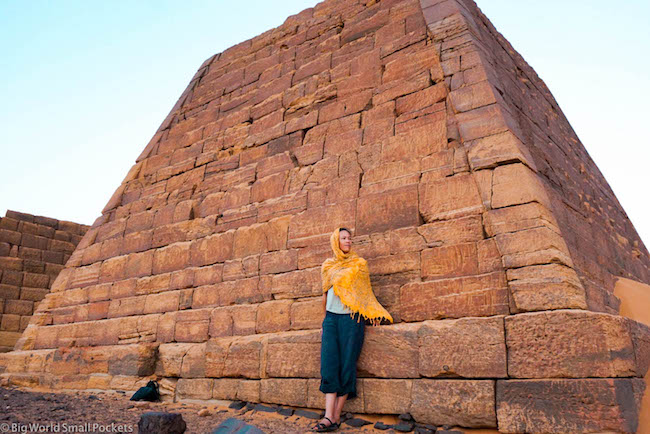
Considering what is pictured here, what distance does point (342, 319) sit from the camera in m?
3.82

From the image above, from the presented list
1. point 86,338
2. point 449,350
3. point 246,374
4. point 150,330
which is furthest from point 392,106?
point 86,338

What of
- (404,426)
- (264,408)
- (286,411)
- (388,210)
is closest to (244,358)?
(264,408)

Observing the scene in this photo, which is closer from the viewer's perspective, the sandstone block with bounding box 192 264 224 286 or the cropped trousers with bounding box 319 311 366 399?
the cropped trousers with bounding box 319 311 366 399

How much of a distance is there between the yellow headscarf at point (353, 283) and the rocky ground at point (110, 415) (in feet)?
2.54

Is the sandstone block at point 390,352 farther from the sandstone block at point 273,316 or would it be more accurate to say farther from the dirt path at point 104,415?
the sandstone block at point 273,316

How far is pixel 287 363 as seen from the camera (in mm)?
4266

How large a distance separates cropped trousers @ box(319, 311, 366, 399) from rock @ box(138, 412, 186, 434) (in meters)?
1.05

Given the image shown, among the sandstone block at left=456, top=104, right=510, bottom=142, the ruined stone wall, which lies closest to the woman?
the sandstone block at left=456, top=104, right=510, bottom=142

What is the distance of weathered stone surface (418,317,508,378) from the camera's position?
3258 mm

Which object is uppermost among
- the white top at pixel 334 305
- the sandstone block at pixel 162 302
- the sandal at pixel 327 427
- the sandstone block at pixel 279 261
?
the sandstone block at pixel 279 261

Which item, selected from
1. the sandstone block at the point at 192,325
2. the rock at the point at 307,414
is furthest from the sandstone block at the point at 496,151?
the sandstone block at the point at 192,325

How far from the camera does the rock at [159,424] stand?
10.2ft

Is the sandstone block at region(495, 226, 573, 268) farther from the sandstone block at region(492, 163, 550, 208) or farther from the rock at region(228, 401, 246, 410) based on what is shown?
the rock at region(228, 401, 246, 410)

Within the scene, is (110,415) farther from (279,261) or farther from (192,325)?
(279,261)
